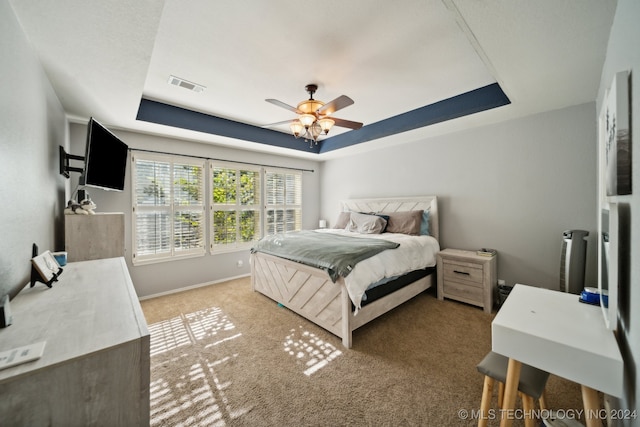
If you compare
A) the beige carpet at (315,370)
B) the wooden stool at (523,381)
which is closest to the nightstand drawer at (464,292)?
the beige carpet at (315,370)

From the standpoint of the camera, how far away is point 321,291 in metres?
2.48

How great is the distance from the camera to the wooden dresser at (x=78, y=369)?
2.28ft

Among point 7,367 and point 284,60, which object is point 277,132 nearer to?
point 284,60

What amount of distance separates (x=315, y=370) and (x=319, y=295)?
712mm

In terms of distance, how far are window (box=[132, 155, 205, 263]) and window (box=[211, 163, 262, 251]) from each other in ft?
0.75

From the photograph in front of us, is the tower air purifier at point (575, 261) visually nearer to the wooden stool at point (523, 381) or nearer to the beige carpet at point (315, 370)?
the beige carpet at point (315, 370)

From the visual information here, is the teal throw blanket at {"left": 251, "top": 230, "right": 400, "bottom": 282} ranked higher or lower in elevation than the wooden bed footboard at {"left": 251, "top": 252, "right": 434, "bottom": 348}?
higher

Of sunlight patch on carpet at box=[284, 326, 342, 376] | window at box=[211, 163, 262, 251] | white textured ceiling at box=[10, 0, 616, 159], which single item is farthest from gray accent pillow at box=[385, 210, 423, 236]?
window at box=[211, 163, 262, 251]

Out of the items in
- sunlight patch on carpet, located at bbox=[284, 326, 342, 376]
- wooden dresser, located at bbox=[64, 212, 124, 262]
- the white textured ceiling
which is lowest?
sunlight patch on carpet, located at bbox=[284, 326, 342, 376]

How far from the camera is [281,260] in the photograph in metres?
3.00

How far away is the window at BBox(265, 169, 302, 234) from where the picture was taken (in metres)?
4.82

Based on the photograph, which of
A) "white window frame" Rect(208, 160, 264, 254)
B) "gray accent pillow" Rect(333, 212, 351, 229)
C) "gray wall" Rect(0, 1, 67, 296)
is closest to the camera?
"gray wall" Rect(0, 1, 67, 296)

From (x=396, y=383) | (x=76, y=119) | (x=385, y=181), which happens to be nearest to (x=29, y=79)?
(x=76, y=119)

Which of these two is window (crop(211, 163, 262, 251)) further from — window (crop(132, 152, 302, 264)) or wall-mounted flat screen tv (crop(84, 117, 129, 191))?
wall-mounted flat screen tv (crop(84, 117, 129, 191))
